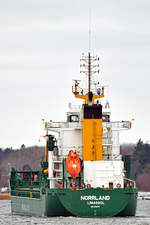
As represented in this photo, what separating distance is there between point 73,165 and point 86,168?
161 centimetres

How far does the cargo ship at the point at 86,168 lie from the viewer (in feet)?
219

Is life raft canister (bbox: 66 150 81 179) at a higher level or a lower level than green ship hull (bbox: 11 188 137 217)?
higher

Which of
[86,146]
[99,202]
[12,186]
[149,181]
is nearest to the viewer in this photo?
[99,202]

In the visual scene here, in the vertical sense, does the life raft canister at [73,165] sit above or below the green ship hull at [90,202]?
above

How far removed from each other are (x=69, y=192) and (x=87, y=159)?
475 cm

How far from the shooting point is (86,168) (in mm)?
69750

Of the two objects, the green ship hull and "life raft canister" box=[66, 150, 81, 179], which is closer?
the green ship hull

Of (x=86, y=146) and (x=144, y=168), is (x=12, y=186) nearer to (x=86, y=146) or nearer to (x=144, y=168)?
(x=86, y=146)

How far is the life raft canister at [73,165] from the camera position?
225ft

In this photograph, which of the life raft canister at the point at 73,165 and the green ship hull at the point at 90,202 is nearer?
the green ship hull at the point at 90,202

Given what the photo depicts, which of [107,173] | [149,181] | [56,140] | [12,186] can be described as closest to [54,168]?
[56,140]

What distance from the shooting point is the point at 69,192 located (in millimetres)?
66875

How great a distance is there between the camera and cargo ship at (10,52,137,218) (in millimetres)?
66875

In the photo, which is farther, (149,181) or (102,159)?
(149,181)
